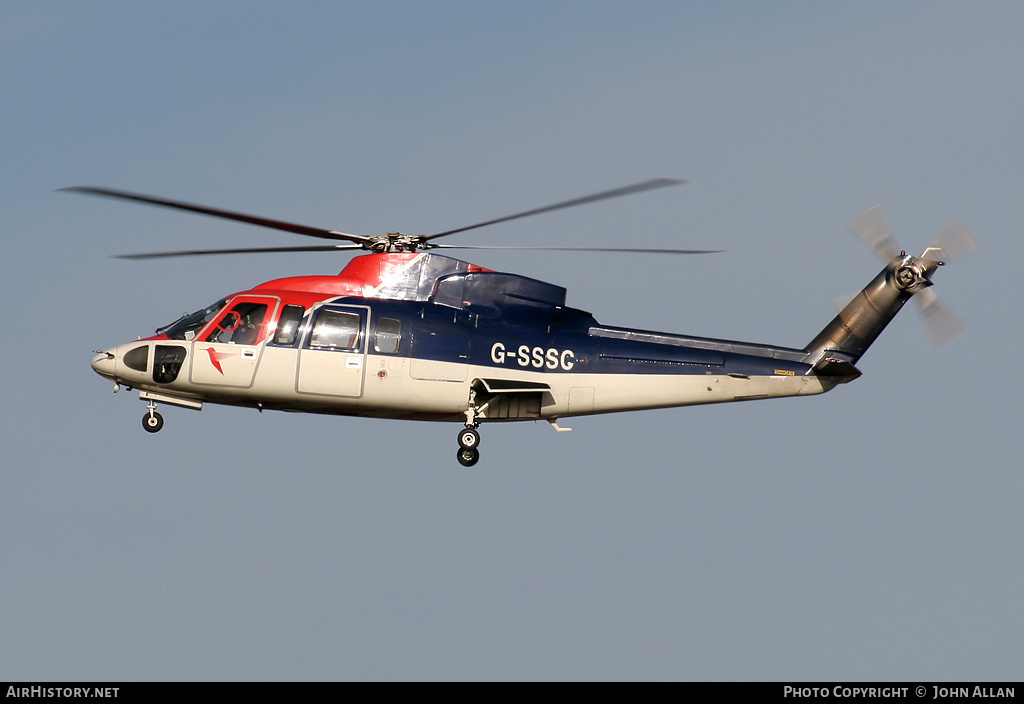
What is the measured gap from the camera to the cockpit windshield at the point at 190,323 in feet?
119

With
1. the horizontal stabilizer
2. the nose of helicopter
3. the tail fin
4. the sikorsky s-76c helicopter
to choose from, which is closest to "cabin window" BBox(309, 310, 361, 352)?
the sikorsky s-76c helicopter

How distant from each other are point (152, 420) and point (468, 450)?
745 cm

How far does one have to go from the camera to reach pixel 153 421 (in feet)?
120

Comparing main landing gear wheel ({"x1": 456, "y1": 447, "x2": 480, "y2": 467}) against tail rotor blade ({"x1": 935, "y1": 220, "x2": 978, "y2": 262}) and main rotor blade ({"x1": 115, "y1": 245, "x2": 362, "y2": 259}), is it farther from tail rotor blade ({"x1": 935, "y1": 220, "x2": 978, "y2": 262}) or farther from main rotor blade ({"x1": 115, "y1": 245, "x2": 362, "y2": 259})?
tail rotor blade ({"x1": 935, "y1": 220, "x2": 978, "y2": 262})

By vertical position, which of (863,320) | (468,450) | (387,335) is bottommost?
(468,450)

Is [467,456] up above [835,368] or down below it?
below

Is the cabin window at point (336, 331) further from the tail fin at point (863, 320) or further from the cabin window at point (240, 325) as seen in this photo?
the tail fin at point (863, 320)

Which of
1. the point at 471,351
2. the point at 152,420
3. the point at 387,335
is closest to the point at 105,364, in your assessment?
the point at 152,420

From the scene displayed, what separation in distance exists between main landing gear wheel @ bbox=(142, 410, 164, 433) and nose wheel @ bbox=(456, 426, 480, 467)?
7.07 metres

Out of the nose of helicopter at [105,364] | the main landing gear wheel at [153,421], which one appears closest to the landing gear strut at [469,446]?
the main landing gear wheel at [153,421]

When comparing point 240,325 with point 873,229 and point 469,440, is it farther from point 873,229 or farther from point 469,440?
point 873,229

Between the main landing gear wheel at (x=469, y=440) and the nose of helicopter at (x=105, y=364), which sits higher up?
the nose of helicopter at (x=105, y=364)

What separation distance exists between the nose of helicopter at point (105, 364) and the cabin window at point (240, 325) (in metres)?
2.48

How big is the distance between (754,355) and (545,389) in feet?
15.5
